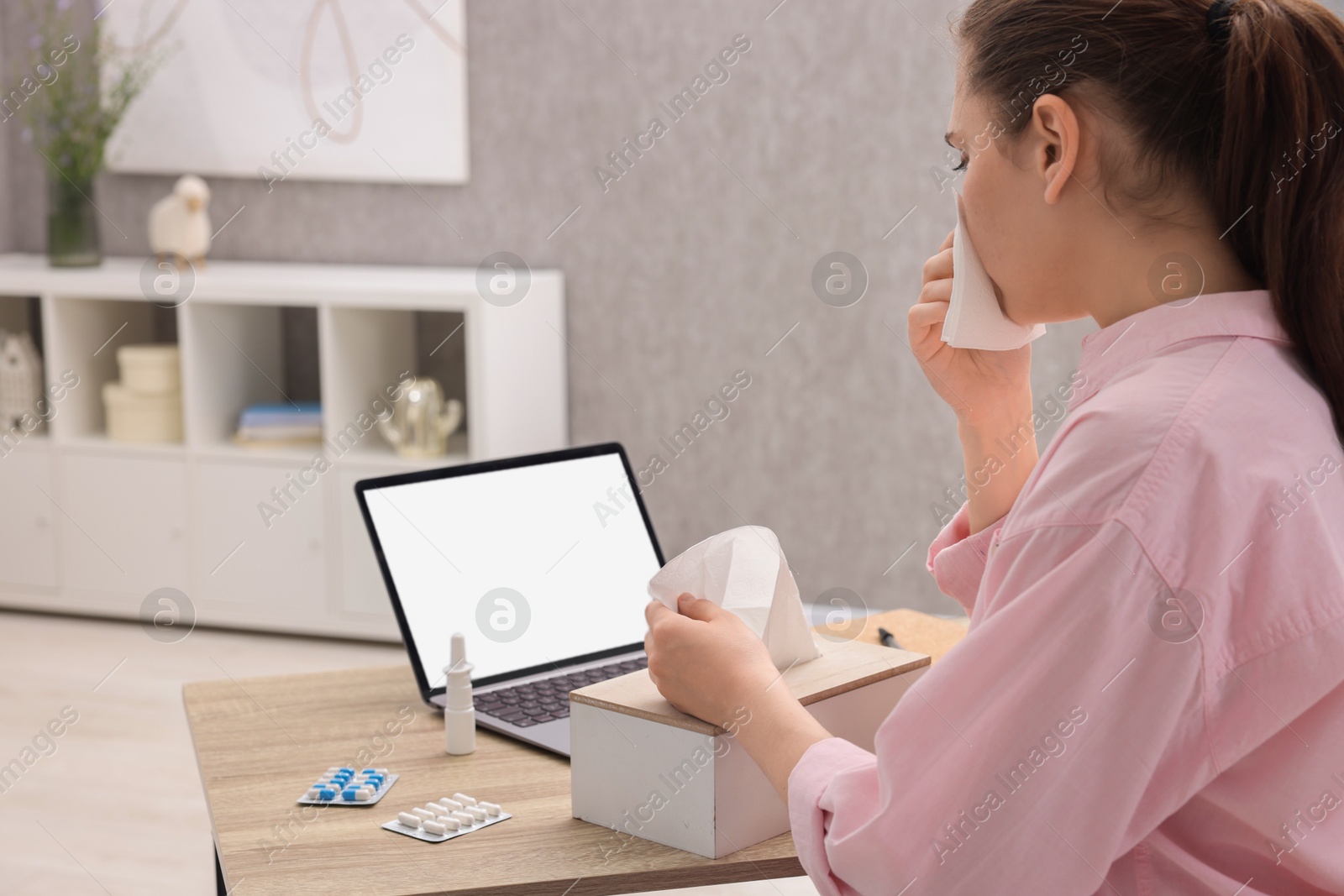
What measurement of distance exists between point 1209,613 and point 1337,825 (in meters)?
0.19

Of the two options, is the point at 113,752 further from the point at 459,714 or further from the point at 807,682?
the point at 807,682

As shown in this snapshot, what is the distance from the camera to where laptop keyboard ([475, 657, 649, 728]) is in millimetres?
1445

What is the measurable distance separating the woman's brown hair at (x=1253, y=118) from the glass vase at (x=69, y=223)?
13.0 ft

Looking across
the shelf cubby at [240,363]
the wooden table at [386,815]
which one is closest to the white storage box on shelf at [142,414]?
the shelf cubby at [240,363]

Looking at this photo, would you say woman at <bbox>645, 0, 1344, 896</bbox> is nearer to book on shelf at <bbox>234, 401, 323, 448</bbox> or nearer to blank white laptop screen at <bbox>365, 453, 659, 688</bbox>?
blank white laptop screen at <bbox>365, 453, 659, 688</bbox>

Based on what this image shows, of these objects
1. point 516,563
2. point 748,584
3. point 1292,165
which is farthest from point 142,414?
point 1292,165

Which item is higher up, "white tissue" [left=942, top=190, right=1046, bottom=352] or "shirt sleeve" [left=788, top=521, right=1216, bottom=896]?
"white tissue" [left=942, top=190, right=1046, bottom=352]

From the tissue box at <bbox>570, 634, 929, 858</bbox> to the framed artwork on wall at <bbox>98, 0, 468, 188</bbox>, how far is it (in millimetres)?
3160

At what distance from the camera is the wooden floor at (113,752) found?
2543 millimetres

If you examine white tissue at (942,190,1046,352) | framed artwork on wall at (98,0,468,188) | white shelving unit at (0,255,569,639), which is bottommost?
white shelving unit at (0,255,569,639)

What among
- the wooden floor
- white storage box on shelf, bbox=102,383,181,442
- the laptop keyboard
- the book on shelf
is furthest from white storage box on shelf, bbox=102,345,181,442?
the laptop keyboard

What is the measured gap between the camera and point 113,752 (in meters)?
3.10

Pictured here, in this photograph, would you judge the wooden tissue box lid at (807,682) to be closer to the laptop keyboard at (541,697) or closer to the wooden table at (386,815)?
the wooden table at (386,815)

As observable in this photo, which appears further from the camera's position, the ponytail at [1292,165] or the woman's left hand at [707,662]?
the woman's left hand at [707,662]
